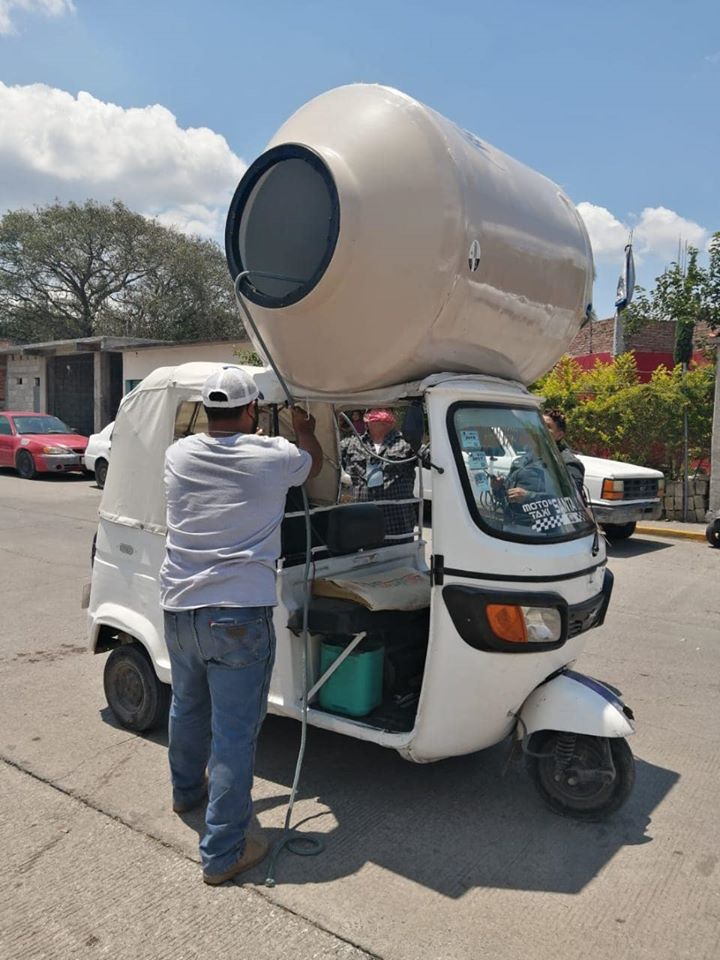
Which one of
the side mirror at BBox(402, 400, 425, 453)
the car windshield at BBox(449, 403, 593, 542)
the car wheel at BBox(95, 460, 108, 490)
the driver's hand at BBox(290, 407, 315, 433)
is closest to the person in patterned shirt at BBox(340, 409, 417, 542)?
the driver's hand at BBox(290, 407, 315, 433)

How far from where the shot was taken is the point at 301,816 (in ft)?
12.4

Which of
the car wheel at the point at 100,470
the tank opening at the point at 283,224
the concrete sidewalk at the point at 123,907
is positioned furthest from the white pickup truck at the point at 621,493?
the car wheel at the point at 100,470

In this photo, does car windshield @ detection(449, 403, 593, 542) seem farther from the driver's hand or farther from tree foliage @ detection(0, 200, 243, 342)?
tree foliage @ detection(0, 200, 243, 342)

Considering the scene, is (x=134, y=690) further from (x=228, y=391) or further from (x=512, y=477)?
(x=512, y=477)

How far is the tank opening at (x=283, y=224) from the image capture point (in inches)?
140

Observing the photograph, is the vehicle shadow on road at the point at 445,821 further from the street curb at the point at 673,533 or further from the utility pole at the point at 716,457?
the utility pole at the point at 716,457

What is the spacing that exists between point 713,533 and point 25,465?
1448 cm

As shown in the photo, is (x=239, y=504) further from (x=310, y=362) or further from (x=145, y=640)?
(x=145, y=640)

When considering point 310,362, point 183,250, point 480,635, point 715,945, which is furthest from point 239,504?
point 183,250

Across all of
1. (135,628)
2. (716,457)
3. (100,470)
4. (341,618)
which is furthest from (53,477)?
(341,618)

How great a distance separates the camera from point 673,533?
12828mm

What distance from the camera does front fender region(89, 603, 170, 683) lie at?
173 inches

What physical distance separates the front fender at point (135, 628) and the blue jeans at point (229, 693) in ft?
3.15

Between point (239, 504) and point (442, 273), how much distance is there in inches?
Answer: 51.2
